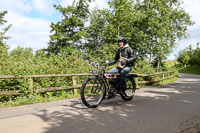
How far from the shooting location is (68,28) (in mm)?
32906

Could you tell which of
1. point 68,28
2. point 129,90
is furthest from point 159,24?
point 129,90

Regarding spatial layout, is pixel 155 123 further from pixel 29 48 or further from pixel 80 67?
pixel 29 48


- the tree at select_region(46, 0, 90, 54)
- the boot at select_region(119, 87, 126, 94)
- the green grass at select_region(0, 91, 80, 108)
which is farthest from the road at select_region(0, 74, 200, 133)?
the tree at select_region(46, 0, 90, 54)

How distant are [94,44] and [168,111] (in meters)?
37.9

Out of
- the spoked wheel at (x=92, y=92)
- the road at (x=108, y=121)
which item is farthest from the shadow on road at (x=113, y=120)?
the spoked wheel at (x=92, y=92)

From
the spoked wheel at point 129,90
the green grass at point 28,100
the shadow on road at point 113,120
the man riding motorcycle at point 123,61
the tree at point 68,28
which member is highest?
the tree at point 68,28

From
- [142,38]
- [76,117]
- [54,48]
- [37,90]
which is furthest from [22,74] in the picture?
[142,38]

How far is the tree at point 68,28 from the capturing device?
31719 millimetres

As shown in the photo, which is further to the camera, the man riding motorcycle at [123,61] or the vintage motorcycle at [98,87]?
the man riding motorcycle at [123,61]

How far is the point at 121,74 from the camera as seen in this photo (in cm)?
648

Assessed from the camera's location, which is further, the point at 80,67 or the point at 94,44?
the point at 94,44

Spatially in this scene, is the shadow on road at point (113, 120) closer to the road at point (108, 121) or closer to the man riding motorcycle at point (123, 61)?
the road at point (108, 121)

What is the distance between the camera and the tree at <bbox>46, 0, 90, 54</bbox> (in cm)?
3172

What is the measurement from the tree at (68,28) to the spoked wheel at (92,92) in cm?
2566
